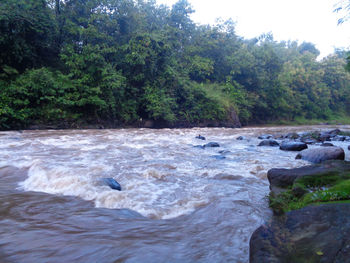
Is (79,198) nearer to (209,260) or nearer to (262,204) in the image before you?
(209,260)

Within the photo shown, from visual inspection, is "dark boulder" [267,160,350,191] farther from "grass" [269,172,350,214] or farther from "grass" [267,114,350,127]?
"grass" [267,114,350,127]

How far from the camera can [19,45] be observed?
46.9 feet

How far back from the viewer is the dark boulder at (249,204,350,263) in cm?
146

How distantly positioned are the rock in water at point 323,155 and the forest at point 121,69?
5.76m

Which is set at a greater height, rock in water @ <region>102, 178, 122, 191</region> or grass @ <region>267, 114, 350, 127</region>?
grass @ <region>267, 114, 350, 127</region>

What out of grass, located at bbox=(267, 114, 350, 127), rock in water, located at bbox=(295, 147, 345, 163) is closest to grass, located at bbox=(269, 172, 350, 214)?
rock in water, located at bbox=(295, 147, 345, 163)

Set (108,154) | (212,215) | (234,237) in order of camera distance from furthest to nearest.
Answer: (108,154), (212,215), (234,237)

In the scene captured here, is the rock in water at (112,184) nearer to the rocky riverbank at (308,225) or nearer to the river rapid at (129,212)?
the river rapid at (129,212)

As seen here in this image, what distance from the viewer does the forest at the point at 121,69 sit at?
13.5m

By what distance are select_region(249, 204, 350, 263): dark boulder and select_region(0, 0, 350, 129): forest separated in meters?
9.86

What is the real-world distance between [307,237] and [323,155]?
4.60 m

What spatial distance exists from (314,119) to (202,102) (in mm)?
25154

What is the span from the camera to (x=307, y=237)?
5.52ft

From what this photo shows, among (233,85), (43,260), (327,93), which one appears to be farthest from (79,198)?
(327,93)
